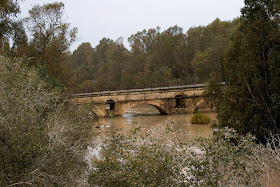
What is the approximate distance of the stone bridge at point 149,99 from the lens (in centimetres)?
3369

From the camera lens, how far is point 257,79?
15.0 metres

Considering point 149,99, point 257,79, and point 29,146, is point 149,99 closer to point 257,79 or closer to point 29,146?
point 257,79

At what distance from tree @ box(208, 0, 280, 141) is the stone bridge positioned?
57.8 ft

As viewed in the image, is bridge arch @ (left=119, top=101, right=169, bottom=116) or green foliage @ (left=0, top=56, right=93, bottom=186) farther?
bridge arch @ (left=119, top=101, right=169, bottom=116)

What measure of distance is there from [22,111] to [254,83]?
9.71 metres

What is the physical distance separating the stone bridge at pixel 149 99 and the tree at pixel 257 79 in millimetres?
17604

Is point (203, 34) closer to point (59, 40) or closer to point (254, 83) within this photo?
point (59, 40)

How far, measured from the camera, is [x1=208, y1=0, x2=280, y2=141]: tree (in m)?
14.7

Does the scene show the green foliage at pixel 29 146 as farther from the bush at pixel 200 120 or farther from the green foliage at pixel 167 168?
the bush at pixel 200 120

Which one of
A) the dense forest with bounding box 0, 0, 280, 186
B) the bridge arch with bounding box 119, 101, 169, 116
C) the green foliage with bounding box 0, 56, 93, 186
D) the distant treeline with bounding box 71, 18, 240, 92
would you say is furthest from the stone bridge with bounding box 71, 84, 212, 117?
the green foliage with bounding box 0, 56, 93, 186

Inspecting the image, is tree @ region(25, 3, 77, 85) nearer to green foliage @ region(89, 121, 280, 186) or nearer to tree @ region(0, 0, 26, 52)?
tree @ region(0, 0, 26, 52)

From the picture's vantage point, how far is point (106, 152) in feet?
29.4

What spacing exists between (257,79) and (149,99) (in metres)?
20.5

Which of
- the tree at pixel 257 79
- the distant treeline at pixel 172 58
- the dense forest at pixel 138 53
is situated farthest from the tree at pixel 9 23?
the distant treeline at pixel 172 58
